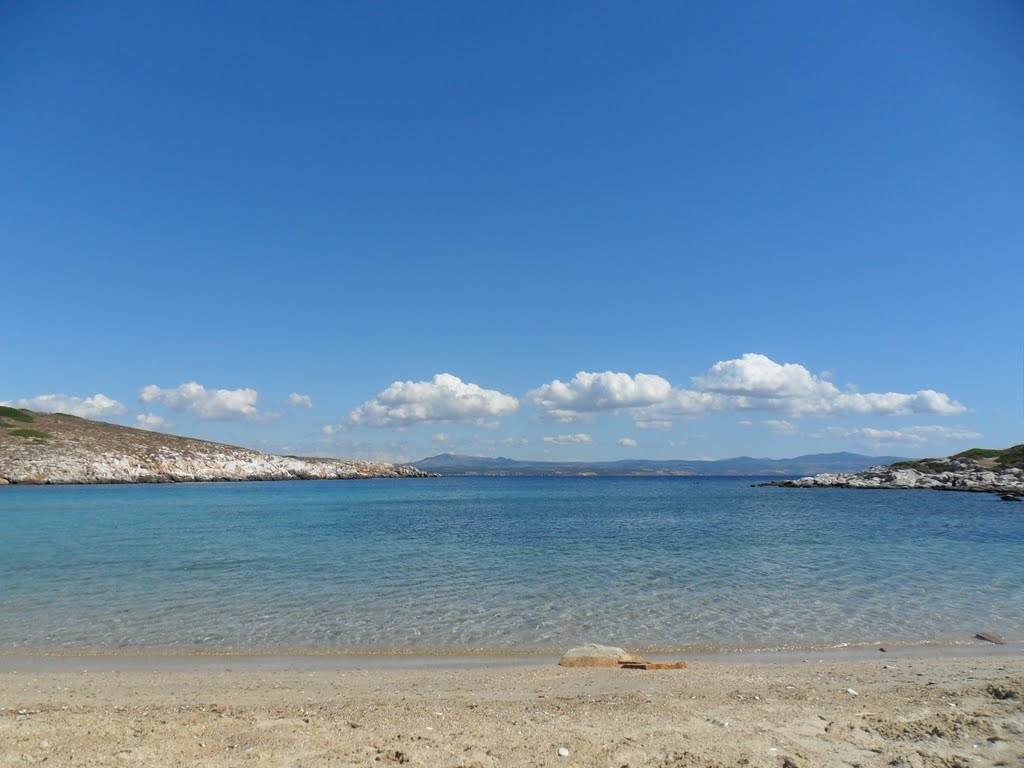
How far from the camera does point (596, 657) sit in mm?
11602

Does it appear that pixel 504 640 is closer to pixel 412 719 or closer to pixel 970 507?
pixel 412 719

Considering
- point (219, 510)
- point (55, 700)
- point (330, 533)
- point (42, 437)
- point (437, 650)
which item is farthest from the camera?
point (42, 437)

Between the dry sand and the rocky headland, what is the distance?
245 feet

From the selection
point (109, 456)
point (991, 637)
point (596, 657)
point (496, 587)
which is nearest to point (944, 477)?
point (991, 637)

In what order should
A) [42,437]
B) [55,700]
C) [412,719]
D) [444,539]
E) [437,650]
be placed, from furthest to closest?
[42,437], [444,539], [437,650], [55,700], [412,719]

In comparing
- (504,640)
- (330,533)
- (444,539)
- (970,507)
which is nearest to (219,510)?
(330,533)

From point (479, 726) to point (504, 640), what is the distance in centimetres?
577

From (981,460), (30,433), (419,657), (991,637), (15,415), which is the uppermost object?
(15,415)

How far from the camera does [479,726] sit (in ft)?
26.0

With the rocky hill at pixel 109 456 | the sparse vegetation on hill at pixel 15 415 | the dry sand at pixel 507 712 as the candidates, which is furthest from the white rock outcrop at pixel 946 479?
the sparse vegetation on hill at pixel 15 415

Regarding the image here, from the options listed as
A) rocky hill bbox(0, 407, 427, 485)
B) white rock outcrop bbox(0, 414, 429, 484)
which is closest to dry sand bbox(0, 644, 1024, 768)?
rocky hill bbox(0, 407, 427, 485)

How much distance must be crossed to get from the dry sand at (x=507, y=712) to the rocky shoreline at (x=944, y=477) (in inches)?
2733

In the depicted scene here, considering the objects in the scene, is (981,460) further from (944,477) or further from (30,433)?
(30,433)

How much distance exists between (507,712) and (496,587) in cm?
1030
